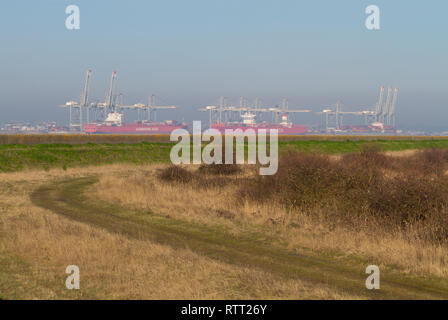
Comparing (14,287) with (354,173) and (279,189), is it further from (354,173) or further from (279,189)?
(354,173)

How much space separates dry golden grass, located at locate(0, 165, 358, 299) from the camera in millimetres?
8148

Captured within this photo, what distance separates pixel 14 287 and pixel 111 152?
40021mm

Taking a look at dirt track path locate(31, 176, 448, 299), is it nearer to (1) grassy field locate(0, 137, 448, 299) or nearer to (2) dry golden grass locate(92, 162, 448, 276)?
(1) grassy field locate(0, 137, 448, 299)

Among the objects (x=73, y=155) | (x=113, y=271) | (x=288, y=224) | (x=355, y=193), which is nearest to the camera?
(x=113, y=271)

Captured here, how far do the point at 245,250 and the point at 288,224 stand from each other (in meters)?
3.24

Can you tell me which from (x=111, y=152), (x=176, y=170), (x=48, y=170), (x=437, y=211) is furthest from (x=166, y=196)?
(x=111, y=152)

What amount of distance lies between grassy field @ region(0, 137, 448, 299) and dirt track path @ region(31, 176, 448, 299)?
37 millimetres

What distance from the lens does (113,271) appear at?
31.3 feet

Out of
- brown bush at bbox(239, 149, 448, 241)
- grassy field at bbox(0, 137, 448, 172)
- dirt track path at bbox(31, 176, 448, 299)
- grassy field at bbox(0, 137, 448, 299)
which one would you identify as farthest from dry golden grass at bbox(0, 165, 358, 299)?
grassy field at bbox(0, 137, 448, 172)

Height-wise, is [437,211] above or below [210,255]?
above

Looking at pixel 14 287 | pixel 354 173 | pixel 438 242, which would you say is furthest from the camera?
pixel 354 173

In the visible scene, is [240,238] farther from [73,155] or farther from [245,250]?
[73,155]

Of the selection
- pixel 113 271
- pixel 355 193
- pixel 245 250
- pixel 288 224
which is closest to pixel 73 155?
pixel 288 224

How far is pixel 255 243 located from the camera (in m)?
12.7
